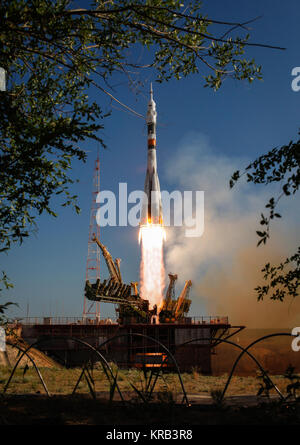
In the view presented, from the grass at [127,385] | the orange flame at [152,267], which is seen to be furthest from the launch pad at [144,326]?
the grass at [127,385]

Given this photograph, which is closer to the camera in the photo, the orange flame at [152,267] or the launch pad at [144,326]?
the launch pad at [144,326]

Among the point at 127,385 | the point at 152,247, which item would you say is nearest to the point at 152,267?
the point at 152,247

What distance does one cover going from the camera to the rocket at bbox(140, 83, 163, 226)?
197ft

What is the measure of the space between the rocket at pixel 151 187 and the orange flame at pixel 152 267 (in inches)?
98.3

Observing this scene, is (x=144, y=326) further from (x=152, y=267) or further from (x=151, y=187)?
(x=151, y=187)

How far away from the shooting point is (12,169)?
8844 millimetres

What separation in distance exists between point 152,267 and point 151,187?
1407cm

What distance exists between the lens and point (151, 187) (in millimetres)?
63375

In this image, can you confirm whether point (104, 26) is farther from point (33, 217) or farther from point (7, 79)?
point (33, 217)

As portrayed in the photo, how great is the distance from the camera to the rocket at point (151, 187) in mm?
60188

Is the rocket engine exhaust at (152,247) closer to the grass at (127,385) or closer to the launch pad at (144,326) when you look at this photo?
the launch pad at (144,326)

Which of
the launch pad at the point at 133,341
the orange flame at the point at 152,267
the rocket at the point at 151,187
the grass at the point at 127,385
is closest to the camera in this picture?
the grass at the point at 127,385

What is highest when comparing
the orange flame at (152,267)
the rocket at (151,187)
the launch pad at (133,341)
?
the rocket at (151,187)
